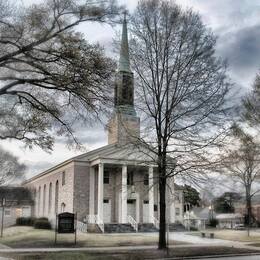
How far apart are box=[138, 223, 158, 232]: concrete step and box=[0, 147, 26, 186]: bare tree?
2240 cm

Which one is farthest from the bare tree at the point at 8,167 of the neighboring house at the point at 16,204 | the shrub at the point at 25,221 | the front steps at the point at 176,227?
the front steps at the point at 176,227

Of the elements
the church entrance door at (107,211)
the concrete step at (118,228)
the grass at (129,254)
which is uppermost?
the church entrance door at (107,211)

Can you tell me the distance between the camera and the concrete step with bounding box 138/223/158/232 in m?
44.9

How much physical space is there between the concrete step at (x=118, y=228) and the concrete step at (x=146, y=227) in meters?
1.12

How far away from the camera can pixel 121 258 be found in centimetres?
1920

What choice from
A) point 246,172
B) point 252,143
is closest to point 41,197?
point 246,172

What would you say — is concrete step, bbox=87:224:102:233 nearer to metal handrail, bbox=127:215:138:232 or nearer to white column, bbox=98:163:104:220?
white column, bbox=98:163:104:220

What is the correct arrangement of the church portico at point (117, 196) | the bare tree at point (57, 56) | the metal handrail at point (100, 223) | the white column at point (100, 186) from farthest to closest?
1. the church portico at point (117, 196)
2. the white column at point (100, 186)
3. the metal handrail at point (100, 223)
4. the bare tree at point (57, 56)

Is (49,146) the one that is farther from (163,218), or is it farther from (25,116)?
(163,218)

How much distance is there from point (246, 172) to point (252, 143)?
2694cm

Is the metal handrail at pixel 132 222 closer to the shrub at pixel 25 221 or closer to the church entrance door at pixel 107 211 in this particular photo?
the church entrance door at pixel 107 211

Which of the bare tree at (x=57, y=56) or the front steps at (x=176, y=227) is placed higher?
the bare tree at (x=57, y=56)

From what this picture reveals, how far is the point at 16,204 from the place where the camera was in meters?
74.4

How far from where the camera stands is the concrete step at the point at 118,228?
43.2m
